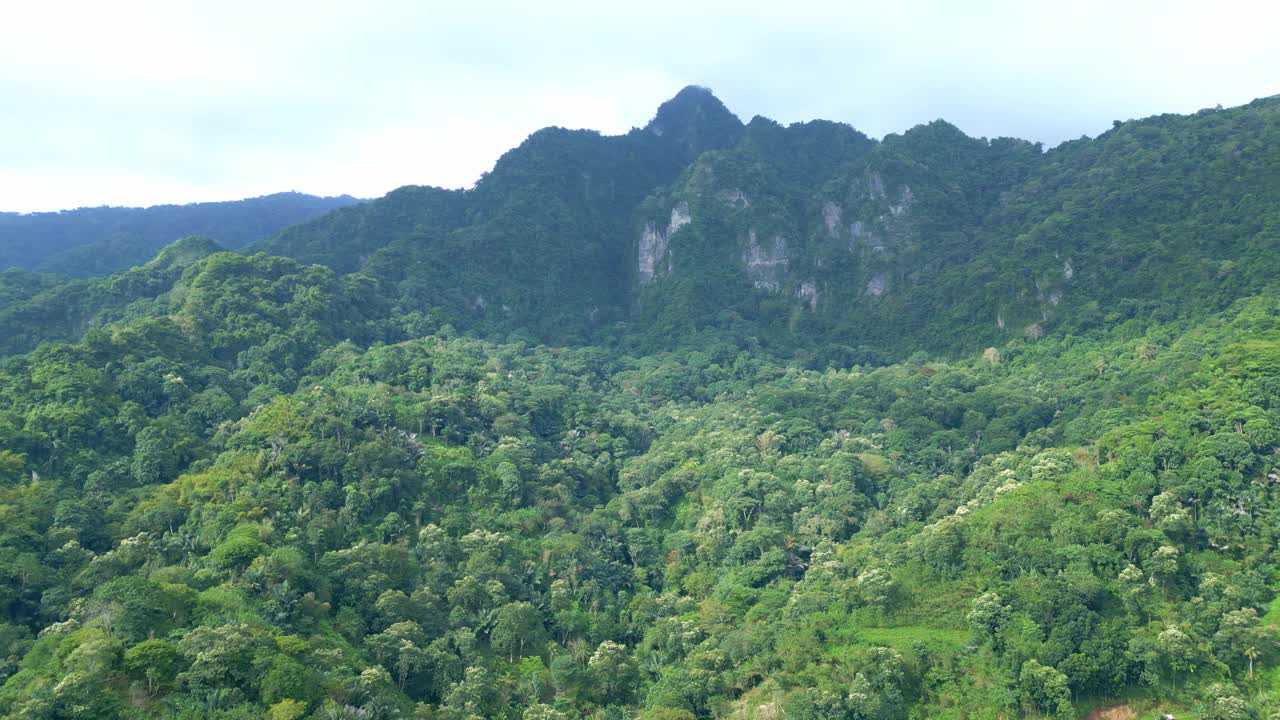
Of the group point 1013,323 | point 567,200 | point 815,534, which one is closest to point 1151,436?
point 815,534

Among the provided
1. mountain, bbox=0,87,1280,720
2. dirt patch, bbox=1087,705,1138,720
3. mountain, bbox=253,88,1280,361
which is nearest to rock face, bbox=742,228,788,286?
mountain, bbox=253,88,1280,361

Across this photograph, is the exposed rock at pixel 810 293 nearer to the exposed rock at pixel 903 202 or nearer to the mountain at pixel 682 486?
the mountain at pixel 682 486

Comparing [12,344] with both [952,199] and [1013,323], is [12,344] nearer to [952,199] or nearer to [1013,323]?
[1013,323]

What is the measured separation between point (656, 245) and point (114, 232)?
319 ft

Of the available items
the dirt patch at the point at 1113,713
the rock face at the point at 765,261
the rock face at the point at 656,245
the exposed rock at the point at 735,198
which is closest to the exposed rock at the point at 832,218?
the rock face at the point at 765,261

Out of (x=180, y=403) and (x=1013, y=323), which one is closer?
(x=180, y=403)

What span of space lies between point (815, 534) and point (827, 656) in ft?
46.7

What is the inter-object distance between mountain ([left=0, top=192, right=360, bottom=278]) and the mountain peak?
8149 centimetres

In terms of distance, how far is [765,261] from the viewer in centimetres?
13400

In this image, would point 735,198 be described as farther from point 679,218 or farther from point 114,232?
point 114,232

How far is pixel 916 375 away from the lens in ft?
297

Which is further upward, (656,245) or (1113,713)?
(656,245)

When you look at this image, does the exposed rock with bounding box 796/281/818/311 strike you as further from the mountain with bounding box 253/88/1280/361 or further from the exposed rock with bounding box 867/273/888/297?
the exposed rock with bounding box 867/273/888/297

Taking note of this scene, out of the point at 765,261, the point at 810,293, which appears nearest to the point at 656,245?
the point at 765,261
